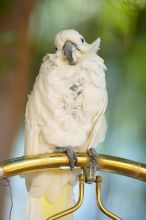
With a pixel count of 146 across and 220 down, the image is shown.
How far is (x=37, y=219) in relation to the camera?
0.89 m

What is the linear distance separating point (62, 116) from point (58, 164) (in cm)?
18

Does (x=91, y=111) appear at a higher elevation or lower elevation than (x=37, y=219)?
higher

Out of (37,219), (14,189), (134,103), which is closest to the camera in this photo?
(37,219)

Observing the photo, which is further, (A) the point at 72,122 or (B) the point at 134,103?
(B) the point at 134,103

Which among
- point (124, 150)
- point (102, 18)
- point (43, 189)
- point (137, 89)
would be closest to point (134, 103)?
point (137, 89)

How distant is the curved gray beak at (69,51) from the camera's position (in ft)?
3.06

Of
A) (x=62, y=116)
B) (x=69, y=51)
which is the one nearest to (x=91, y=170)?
(x=62, y=116)

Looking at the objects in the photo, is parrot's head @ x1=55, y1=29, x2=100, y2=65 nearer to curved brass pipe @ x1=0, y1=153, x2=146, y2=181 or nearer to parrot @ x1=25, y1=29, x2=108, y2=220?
parrot @ x1=25, y1=29, x2=108, y2=220

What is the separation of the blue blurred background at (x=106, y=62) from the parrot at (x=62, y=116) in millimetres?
481

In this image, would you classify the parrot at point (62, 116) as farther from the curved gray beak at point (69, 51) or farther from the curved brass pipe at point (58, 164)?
the curved brass pipe at point (58, 164)

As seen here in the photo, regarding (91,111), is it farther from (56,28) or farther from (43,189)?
(56,28)

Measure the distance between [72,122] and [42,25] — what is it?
0.65m

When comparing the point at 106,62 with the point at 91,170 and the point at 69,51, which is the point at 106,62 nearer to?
the point at 69,51

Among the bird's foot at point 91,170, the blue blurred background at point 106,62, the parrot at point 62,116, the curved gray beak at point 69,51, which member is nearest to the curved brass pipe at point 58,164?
the bird's foot at point 91,170
